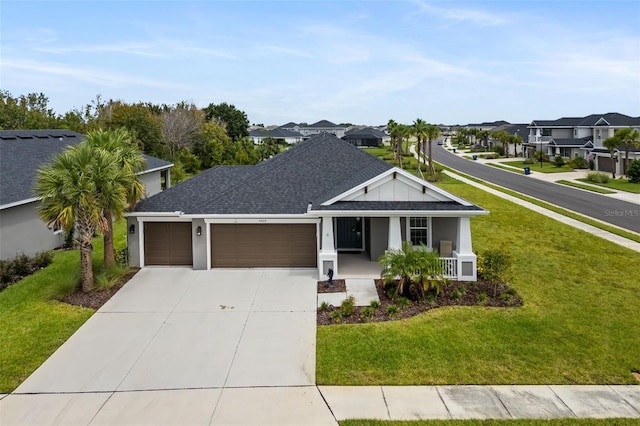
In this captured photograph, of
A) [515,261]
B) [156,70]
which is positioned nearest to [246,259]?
[515,261]

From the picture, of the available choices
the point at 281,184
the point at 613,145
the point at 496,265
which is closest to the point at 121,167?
the point at 281,184

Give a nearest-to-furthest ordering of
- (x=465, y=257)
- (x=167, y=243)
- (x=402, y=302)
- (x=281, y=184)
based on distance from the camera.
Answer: (x=402, y=302) → (x=465, y=257) → (x=167, y=243) → (x=281, y=184)

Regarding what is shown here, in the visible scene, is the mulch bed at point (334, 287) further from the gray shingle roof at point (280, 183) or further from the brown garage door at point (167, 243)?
the brown garage door at point (167, 243)

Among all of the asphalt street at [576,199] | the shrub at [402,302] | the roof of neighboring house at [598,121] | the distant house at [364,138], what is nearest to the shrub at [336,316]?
the shrub at [402,302]

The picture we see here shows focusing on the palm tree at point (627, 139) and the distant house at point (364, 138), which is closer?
the palm tree at point (627, 139)

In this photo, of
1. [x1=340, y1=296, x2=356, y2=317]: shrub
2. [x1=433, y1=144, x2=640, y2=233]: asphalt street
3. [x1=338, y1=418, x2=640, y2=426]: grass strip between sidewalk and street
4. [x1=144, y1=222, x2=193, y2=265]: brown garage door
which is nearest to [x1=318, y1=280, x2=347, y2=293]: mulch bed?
[x1=340, y1=296, x2=356, y2=317]: shrub

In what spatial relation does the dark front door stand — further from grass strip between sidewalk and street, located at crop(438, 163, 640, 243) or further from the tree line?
the tree line

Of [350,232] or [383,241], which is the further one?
[350,232]

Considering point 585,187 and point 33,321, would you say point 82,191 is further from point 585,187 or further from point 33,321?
point 585,187
